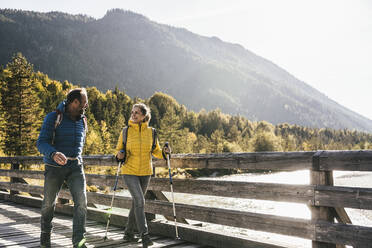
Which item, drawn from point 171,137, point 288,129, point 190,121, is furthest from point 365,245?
point 288,129

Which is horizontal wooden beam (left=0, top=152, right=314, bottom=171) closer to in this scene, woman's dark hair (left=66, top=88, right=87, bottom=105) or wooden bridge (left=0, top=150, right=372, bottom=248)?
wooden bridge (left=0, top=150, right=372, bottom=248)

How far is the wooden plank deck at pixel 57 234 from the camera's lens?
5348 millimetres

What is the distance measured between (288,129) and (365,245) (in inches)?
6339

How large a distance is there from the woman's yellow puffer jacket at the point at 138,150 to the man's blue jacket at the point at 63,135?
753 millimetres

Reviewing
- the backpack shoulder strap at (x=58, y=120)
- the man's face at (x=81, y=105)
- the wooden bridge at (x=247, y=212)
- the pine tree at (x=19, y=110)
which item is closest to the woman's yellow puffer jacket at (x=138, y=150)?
the wooden bridge at (x=247, y=212)

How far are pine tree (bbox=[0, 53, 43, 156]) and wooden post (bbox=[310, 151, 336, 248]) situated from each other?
36396 mm

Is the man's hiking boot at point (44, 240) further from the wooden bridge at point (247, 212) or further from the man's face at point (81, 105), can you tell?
the man's face at point (81, 105)

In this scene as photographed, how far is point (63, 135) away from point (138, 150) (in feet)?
3.85

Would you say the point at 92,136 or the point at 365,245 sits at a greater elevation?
the point at 92,136

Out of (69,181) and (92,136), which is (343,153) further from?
(92,136)

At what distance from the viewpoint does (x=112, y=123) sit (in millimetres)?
81750

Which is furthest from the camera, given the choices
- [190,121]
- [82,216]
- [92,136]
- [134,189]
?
[190,121]

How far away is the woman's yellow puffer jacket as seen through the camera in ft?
17.2

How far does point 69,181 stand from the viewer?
4.73 meters
